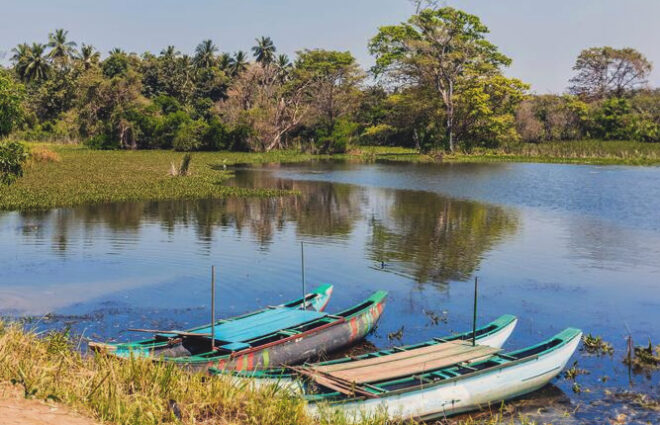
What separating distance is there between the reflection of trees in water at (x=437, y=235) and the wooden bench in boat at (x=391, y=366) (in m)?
7.37

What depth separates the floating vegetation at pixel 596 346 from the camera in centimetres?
1433

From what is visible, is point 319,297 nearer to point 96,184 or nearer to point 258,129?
point 96,184

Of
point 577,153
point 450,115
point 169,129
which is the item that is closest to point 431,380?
point 577,153

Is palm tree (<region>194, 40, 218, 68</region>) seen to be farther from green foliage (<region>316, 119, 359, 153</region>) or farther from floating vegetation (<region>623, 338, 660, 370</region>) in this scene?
floating vegetation (<region>623, 338, 660, 370</region>)

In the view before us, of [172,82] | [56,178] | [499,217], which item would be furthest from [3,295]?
[172,82]

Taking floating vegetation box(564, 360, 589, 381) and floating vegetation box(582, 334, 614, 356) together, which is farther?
floating vegetation box(582, 334, 614, 356)

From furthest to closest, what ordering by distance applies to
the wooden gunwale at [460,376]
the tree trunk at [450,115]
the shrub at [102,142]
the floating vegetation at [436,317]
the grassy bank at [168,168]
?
1. the shrub at [102,142]
2. the tree trunk at [450,115]
3. the grassy bank at [168,168]
4. the floating vegetation at [436,317]
5. the wooden gunwale at [460,376]

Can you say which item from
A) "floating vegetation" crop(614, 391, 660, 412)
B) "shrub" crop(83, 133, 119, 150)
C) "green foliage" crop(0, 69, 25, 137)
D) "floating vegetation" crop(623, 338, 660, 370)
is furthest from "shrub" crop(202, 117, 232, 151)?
"floating vegetation" crop(614, 391, 660, 412)

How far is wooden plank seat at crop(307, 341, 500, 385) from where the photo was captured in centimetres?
1127

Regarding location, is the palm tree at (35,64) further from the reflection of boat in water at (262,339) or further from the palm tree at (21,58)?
the reflection of boat in water at (262,339)

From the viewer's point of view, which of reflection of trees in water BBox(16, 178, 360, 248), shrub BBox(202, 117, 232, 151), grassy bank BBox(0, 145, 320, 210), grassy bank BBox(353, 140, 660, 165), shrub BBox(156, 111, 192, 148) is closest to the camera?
reflection of trees in water BBox(16, 178, 360, 248)

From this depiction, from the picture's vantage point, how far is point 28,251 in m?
23.3

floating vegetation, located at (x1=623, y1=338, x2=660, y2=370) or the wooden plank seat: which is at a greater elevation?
the wooden plank seat

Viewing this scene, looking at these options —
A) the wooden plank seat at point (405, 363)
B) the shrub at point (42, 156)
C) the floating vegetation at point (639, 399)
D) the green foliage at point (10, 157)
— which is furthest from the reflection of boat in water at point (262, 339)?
the shrub at point (42, 156)
